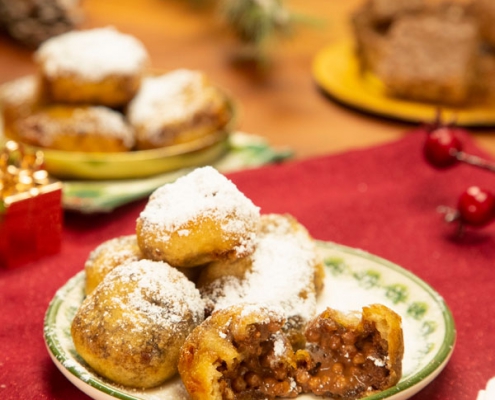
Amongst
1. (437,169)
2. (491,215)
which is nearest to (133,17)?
(437,169)

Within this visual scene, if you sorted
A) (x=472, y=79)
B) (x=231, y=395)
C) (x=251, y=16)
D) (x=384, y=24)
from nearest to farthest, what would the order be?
(x=231, y=395), (x=472, y=79), (x=384, y=24), (x=251, y=16)

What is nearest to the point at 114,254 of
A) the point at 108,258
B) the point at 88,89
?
the point at 108,258

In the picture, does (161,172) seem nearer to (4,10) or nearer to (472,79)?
(472,79)

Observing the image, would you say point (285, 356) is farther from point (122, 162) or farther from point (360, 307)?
point (122, 162)

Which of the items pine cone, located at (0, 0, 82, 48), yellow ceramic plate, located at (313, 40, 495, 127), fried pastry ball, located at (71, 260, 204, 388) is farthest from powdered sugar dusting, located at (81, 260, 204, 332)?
pine cone, located at (0, 0, 82, 48)

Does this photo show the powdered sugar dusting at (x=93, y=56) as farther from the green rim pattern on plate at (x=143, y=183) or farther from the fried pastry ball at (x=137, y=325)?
the fried pastry ball at (x=137, y=325)

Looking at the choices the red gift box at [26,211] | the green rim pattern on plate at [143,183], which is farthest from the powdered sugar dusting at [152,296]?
the green rim pattern on plate at [143,183]
